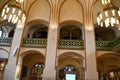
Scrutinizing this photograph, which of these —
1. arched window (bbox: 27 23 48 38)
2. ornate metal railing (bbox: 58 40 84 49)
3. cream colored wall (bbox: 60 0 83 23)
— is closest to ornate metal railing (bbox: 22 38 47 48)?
ornate metal railing (bbox: 58 40 84 49)

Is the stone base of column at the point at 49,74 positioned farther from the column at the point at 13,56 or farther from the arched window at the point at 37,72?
the arched window at the point at 37,72

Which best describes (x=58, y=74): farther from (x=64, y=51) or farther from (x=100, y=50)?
(x=100, y=50)

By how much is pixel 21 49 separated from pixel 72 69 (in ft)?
→ 14.2

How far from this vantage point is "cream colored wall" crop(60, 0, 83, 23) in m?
12.5

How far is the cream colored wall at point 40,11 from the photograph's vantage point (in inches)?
498

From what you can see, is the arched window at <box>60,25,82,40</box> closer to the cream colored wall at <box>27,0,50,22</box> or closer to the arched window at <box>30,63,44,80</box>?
the cream colored wall at <box>27,0,50,22</box>

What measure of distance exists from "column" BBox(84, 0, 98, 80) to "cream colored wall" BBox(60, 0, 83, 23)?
697 millimetres

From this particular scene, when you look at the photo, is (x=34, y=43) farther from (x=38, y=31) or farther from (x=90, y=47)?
(x=90, y=47)

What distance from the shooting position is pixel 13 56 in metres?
11.0

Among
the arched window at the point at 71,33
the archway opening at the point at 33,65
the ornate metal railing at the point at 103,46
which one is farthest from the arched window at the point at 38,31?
the ornate metal railing at the point at 103,46

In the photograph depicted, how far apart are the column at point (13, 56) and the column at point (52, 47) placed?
7.75 ft

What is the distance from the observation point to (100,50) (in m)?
11.2

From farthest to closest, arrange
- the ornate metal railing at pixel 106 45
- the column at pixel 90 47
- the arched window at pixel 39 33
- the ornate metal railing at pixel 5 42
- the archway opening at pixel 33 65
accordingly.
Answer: the arched window at pixel 39 33
the archway opening at pixel 33 65
the ornate metal railing at pixel 5 42
the ornate metal railing at pixel 106 45
the column at pixel 90 47

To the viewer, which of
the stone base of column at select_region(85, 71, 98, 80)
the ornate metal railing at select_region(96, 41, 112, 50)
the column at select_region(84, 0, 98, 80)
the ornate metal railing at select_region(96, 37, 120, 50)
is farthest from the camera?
the ornate metal railing at select_region(96, 41, 112, 50)
